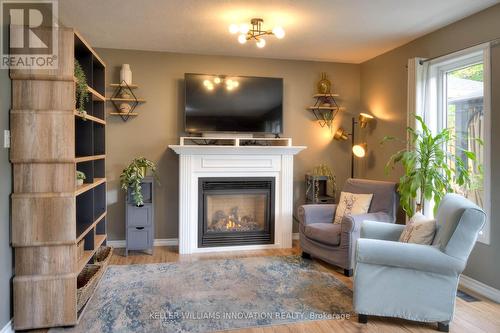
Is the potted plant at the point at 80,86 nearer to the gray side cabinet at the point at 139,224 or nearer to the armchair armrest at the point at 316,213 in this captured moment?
the gray side cabinet at the point at 139,224

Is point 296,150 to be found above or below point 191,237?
above

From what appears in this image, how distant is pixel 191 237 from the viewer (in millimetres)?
4348

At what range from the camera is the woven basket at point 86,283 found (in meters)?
2.65

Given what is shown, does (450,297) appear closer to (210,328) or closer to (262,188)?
(210,328)

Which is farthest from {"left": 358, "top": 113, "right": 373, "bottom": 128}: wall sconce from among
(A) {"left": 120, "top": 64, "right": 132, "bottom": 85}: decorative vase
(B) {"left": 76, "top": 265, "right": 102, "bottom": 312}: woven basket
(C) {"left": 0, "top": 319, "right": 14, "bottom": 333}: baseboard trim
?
(C) {"left": 0, "top": 319, "right": 14, "bottom": 333}: baseboard trim

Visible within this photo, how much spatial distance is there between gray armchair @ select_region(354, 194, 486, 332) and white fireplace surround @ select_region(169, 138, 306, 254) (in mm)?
2066

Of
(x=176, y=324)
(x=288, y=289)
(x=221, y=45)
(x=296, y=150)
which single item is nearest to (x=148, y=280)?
(x=176, y=324)

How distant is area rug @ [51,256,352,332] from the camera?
2.59 meters

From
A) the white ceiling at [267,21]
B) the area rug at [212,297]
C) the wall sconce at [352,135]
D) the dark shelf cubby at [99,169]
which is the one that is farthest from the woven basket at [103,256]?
the wall sconce at [352,135]

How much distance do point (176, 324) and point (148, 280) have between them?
96cm

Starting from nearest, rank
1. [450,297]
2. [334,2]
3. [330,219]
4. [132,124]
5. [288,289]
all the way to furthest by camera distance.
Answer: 1. [450,297]
2. [334,2]
3. [288,289]
4. [330,219]
5. [132,124]

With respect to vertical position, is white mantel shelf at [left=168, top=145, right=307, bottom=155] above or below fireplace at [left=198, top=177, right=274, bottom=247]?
above

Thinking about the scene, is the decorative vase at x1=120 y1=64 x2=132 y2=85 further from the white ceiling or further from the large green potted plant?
the large green potted plant

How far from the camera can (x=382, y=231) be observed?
302 centimetres
